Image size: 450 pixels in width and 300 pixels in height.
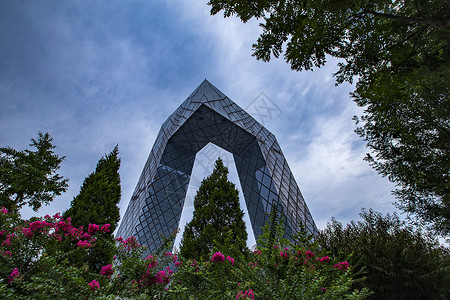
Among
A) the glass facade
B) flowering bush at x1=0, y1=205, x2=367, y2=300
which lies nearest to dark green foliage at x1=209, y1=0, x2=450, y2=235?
flowering bush at x1=0, y1=205, x2=367, y2=300

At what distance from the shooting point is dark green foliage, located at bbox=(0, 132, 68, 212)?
1107 centimetres

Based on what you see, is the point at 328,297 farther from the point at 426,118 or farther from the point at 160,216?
the point at 160,216

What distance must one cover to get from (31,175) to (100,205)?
296 inches

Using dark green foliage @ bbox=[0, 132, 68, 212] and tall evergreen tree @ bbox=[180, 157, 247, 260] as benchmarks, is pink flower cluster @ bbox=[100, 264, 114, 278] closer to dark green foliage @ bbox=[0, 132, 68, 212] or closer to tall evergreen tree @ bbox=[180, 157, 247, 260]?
tall evergreen tree @ bbox=[180, 157, 247, 260]

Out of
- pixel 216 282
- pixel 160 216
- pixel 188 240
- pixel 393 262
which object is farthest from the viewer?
pixel 160 216


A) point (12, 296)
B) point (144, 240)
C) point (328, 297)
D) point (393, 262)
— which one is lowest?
point (12, 296)

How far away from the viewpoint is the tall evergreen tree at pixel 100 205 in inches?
253

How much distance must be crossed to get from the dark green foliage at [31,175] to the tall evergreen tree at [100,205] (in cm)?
598

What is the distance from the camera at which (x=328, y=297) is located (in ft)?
8.18

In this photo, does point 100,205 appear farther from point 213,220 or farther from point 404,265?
point 404,265

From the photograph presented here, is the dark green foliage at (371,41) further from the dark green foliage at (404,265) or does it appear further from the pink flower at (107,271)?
the pink flower at (107,271)

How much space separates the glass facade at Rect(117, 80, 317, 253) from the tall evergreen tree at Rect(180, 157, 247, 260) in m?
5.66

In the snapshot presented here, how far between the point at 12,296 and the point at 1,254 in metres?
1.36

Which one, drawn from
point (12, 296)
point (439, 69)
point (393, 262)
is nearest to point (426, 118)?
point (439, 69)
